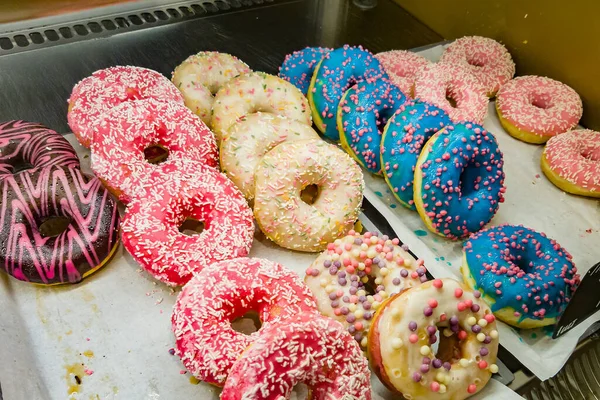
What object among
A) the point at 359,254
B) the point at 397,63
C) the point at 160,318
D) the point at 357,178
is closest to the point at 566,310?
the point at 359,254

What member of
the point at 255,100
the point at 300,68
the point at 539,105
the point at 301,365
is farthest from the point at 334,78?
the point at 301,365

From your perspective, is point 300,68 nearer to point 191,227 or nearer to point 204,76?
point 204,76

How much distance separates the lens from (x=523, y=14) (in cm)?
277

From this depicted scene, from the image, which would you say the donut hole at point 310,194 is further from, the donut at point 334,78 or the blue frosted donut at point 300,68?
the blue frosted donut at point 300,68

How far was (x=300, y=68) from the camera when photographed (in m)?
2.48

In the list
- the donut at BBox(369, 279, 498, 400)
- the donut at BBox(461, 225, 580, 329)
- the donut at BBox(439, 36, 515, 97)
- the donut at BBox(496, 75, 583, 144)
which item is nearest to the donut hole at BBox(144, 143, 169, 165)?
the donut at BBox(369, 279, 498, 400)

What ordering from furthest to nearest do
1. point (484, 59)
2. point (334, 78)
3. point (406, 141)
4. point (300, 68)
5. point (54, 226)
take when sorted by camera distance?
point (484, 59)
point (300, 68)
point (334, 78)
point (406, 141)
point (54, 226)

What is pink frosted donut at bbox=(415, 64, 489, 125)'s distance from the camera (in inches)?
96.4

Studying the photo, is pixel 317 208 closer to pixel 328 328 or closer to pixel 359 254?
pixel 359 254

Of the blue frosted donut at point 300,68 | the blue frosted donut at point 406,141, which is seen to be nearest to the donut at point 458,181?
the blue frosted donut at point 406,141

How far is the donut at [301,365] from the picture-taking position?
4.15ft

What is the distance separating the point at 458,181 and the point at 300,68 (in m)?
0.92

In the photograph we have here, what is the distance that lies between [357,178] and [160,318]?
849 millimetres

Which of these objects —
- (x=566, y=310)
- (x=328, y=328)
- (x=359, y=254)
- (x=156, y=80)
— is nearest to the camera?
(x=328, y=328)
